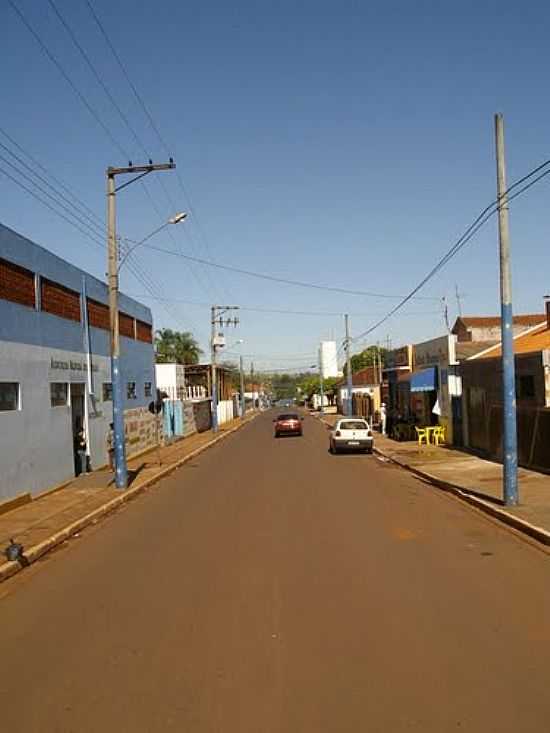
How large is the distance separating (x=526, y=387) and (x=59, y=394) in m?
13.6

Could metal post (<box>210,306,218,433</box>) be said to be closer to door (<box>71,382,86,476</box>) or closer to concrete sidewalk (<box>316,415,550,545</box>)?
concrete sidewalk (<box>316,415,550,545</box>)

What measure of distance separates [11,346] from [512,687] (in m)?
15.9

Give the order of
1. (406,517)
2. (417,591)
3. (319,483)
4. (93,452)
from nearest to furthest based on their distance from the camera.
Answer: (417,591), (406,517), (319,483), (93,452)

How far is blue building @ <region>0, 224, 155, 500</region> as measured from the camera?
62.6ft

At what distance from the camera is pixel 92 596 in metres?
9.27

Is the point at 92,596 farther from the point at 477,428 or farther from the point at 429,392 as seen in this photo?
the point at 429,392

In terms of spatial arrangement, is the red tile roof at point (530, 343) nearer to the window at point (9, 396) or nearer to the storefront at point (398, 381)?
the storefront at point (398, 381)

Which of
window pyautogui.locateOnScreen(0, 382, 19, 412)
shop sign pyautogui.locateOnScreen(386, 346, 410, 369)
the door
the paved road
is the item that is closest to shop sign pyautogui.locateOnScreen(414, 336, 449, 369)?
shop sign pyautogui.locateOnScreen(386, 346, 410, 369)

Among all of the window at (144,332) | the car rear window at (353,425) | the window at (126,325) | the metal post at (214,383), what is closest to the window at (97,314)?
the window at (126,325)

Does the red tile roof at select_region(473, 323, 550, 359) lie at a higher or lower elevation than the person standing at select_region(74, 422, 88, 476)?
higher

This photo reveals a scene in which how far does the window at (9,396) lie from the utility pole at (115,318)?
3206 mm

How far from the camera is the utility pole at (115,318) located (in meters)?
22.2

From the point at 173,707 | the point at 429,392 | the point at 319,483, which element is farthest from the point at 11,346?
the point at 429,392

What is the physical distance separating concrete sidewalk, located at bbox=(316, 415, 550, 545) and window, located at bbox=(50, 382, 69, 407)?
35.4ft
